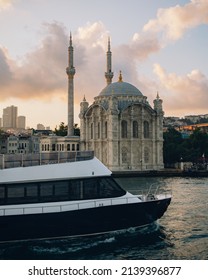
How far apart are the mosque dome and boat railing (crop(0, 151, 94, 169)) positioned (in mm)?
45846

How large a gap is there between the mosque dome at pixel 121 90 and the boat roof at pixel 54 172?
152 feet

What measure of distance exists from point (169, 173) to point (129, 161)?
8.04 m

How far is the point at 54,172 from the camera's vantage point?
1543 centimetres

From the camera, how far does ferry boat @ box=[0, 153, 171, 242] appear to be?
48.3 feet

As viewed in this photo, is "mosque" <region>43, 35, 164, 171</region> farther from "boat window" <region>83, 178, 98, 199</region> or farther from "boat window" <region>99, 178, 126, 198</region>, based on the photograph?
"boat window" <region>83, 178, 98, 199</region>

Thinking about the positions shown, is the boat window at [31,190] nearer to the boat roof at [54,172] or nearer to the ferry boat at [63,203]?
the ferry boat at [63,203]

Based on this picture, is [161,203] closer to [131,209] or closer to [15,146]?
[131,209]

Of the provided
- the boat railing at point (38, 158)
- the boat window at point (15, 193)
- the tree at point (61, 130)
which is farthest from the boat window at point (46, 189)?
the tree at point (61, 130)

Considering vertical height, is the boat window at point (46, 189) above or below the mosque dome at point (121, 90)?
below

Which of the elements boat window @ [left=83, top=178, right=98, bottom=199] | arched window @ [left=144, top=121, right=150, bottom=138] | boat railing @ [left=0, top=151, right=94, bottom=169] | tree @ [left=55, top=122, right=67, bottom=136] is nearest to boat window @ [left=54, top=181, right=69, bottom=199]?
Result: boat window @ [left=83, top=178, right=98, bottom=199]

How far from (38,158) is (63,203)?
2.01 meters


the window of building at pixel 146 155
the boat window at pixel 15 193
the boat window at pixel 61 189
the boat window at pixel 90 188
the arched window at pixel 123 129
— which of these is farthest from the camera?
the window of building at pixel 146 155

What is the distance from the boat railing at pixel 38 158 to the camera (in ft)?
49.9

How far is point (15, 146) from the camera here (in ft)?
305
